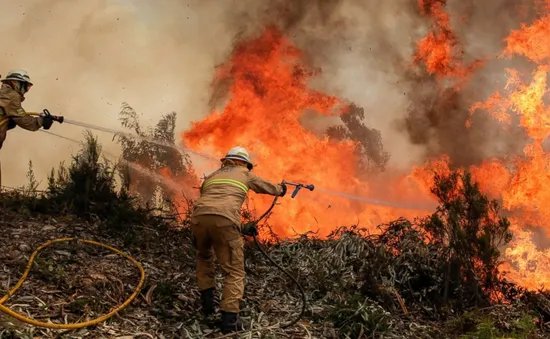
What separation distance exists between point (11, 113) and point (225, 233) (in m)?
3.92

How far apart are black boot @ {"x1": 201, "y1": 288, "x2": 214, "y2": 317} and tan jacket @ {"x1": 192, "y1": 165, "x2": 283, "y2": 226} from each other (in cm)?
91

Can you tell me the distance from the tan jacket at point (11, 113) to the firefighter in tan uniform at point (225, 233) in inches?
123

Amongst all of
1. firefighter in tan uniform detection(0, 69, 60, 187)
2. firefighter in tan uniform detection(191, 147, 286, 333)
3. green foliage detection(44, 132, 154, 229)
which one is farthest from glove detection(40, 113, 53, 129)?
firefighter in tan uniform detection(191, 147, 286, 333)

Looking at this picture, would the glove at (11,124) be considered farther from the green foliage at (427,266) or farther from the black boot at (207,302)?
the green foliage at (427,266)

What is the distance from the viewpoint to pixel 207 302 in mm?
5527

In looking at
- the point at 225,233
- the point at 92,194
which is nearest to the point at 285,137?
the point at 92,194

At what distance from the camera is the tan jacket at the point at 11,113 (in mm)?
6824

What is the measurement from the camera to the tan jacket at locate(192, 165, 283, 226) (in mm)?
5375

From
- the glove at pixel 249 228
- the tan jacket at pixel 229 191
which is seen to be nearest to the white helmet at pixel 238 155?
the tan jacket at pixel 229 191

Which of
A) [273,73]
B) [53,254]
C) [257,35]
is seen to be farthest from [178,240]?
[257,35]

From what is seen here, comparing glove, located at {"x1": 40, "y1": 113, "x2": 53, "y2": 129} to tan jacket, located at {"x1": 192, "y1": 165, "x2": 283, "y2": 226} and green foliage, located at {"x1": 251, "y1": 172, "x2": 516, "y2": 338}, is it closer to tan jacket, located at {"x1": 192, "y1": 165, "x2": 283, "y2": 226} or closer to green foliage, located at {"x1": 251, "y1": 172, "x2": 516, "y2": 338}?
tan jacket, located at {"x1": 192, "y1": 165, "x2": 283, "y2": 226}

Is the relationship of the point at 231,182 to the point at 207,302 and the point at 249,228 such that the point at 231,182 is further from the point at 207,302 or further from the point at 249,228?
the point at 207,302

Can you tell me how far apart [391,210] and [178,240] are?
25.3ft

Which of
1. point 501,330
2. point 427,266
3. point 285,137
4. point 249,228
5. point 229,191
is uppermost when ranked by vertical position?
point 285,137
